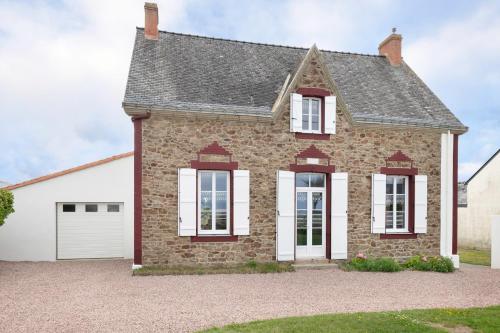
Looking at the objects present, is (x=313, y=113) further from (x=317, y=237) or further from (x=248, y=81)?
(x=317, y=237)

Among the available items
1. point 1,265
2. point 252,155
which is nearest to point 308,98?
point 252,155

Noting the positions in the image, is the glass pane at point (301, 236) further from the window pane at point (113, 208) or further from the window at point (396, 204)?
the window pane at point (113, 208)

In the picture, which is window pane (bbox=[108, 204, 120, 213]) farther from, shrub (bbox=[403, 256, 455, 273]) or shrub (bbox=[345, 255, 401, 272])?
shrub (bbox=[403, 256, 455, 273])

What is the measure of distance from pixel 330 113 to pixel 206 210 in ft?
15.7

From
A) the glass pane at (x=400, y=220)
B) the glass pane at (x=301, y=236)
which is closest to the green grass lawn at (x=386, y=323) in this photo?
the glass pane at (x=301, y=236)

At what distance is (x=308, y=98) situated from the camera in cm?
1130

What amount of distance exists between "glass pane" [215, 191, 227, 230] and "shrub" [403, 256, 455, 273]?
18.9ft

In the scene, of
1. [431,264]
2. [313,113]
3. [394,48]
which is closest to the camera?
[431,264]

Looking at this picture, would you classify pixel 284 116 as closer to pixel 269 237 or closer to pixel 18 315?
pixel 269 237

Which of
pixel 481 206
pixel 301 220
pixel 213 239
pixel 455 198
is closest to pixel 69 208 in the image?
pixel 213 239

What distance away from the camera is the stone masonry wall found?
33.2ft

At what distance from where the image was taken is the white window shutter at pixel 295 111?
10875 millimetres

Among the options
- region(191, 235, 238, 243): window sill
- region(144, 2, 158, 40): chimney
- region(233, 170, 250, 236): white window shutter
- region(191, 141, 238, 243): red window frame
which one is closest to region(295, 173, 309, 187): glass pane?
region(233, 170, 250, 236): white window shutter

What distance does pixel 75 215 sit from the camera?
12148mm
